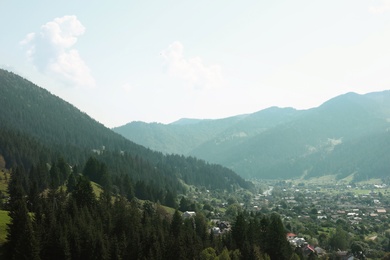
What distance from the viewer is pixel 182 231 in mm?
76688

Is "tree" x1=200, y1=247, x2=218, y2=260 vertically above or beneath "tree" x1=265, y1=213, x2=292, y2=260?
above

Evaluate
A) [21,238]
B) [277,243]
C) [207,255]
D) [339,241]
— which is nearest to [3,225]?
[21,238]

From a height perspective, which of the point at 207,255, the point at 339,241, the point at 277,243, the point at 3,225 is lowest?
the point at 339,241

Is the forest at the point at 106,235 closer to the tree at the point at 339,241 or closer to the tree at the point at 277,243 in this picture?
the tree at the point at 277,243

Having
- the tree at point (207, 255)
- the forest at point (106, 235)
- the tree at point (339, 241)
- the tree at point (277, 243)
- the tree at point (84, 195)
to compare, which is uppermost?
the tree at point (84, 195)

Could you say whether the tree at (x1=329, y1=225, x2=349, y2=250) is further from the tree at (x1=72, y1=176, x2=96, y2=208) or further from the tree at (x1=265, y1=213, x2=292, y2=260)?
the tree at (x1=72, y1=176, x2=96, y2=208)

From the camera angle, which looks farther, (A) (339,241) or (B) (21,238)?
(A) (339,241)

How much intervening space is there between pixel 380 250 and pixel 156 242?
299ft

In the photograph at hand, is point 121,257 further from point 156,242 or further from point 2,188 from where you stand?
point 2,188

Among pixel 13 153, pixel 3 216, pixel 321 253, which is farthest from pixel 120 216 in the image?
pixel 13 153

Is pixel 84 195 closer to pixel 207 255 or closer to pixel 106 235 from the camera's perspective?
pixel 106 235

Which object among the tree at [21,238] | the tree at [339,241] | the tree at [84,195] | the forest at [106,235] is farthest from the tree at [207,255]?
the tree at [339,241]

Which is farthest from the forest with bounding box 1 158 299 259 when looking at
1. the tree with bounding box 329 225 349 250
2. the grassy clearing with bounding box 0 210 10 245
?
the tree with bounding box 329 225 349 250

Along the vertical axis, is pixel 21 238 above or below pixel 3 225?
below
